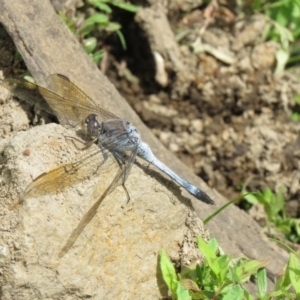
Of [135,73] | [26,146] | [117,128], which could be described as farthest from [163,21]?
[26,146]

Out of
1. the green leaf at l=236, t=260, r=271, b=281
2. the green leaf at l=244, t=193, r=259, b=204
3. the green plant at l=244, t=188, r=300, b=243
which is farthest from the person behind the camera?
the green leaf at l=244, t=193, r=259, b=204

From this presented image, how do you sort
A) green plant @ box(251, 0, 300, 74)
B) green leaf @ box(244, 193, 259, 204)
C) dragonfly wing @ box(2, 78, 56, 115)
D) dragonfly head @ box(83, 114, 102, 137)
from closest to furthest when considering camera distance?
dragonfly head @ box(83, 114, 102, 137) < dragonfly wing @ box(2, 78, 56, 115) < green leaf @ box(244, 193, 259, 204) < green plant @ box(251, 0, 300, 74)

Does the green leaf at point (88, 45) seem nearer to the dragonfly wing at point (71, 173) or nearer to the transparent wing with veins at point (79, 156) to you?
the transparent wing with veins at point (79, 156)

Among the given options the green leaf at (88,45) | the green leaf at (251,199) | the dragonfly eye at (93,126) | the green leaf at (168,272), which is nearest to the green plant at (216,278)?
the green leaf at (168,272)

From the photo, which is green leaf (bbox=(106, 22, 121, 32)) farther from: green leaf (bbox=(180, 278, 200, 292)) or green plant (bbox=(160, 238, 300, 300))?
green leaf (bbox=(180, 278, 200, 292))

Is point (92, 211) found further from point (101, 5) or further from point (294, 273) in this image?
point (101, 5)

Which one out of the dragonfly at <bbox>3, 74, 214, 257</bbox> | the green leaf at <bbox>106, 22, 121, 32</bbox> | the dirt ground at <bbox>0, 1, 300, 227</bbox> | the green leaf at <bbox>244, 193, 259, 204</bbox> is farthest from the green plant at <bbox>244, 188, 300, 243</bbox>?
the green leaf at <bbox>106, 22, 121, 32</bbox>

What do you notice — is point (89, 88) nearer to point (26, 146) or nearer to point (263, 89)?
point (26, 146)
